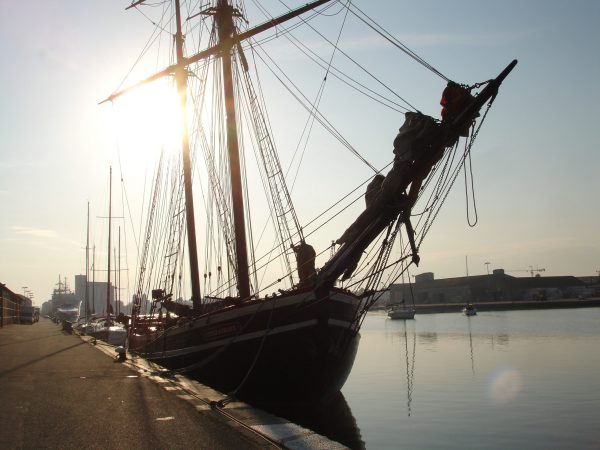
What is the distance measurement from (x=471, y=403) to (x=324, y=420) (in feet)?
20.1

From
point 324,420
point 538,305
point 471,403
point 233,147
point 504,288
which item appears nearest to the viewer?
point 324,420

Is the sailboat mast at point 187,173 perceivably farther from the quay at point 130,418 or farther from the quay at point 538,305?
the quay at point 538,305

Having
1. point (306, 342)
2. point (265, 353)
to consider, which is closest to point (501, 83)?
point (306, 342)

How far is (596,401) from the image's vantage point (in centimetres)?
1884

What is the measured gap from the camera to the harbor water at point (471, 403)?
14.2 meters

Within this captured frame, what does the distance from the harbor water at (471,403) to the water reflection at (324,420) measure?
4 cm

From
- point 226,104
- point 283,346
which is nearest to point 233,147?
point 226,104

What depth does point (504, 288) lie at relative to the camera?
461ft

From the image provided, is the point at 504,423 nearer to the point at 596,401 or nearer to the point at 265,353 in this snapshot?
the point at 596,401

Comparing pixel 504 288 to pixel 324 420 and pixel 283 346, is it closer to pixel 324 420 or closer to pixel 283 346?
pixel 324 420

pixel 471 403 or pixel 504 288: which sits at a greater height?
pixel 504 288

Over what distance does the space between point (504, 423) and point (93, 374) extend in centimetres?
1143

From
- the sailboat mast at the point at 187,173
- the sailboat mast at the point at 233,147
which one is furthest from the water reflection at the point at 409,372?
the sailboat mast at the point at 187,173

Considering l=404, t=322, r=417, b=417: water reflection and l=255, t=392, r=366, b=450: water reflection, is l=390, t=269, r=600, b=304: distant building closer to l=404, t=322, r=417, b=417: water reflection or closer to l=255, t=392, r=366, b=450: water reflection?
l=404, t=322, r=417, b=417: water reflection
